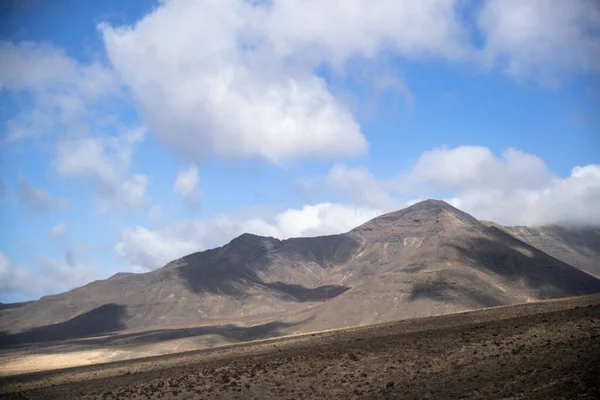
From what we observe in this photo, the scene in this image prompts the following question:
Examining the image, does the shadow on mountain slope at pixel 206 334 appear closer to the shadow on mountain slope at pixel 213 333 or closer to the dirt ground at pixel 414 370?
the shadow on mountain slope at pixel 213 333

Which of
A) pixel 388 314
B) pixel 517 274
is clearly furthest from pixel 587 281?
pixel 388 314

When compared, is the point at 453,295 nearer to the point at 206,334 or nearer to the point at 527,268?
the point at 527,268

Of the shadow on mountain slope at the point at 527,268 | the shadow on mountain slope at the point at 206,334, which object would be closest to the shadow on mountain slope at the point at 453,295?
the shadow on mountain slope at the point at 527,268

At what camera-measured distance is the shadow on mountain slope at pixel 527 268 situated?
139750mm

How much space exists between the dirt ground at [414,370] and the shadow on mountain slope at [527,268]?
101 m

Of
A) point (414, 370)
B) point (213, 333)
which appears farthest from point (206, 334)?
point (414, 370)

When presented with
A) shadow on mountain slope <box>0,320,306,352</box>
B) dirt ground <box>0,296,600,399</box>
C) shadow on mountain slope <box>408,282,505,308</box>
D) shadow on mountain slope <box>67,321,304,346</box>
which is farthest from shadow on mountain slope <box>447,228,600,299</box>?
dirt ground <box>0,296,600,399</box>

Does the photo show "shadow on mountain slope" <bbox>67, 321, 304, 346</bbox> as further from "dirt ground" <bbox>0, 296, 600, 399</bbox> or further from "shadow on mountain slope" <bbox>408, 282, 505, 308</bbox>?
"dirt ground" <bbox>0, 296, 600, 399</bbox>

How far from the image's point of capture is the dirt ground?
79.4 ft

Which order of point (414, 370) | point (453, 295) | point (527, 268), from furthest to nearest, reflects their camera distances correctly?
point (527, 268) → point (453, 295) → point (414, 370)

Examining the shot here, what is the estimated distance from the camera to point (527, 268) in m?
149

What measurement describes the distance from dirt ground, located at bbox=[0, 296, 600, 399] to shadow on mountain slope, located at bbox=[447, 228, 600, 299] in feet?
331

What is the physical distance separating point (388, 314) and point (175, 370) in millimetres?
85510

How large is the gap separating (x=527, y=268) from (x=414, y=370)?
13415 cm
